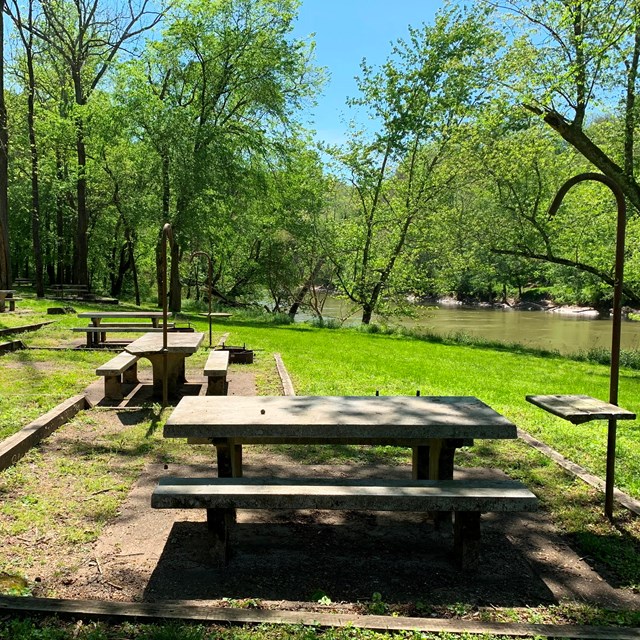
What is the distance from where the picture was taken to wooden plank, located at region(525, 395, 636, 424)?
10.7ft

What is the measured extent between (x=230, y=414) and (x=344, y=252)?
817 inches

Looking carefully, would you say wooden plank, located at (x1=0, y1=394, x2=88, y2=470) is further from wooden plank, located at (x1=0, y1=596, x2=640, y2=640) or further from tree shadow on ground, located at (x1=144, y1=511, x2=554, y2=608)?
wooden plank, located at (x1=0, y1=596, x2=640, y2=640)

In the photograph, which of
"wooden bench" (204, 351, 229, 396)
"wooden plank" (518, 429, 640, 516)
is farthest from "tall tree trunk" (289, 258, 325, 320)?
"wooden plank" (518, 429, 640, 516)

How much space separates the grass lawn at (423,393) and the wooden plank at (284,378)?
0.14m

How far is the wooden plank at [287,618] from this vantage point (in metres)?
2.40

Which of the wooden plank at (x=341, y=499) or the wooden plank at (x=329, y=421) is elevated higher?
the wooden plank at (x=329, y=421)

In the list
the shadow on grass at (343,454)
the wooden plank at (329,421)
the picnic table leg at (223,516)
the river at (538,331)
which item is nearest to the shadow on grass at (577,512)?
the shadow on grass at (343,454)

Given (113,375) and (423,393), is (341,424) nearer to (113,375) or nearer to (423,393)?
(113,375)

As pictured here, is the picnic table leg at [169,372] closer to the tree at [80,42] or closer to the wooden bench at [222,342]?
the wooden bench at [222,342]

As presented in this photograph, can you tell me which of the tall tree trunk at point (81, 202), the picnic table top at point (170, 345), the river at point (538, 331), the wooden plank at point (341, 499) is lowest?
the river at point (538, 331)

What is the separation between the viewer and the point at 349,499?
9.36ft

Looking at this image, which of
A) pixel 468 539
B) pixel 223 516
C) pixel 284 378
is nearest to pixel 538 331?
pixel 284 378

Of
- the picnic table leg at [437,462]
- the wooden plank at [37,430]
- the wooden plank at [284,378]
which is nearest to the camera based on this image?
the picnic table leg at [437,462]

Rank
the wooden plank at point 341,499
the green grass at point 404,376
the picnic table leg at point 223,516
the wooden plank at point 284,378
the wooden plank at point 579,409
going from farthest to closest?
the wooden plank at point 284,378, the green grass at point 404,376, the wooden plank at point 579,409, the picnic table leg at point 223,516, the wooden plank at point 341,499
